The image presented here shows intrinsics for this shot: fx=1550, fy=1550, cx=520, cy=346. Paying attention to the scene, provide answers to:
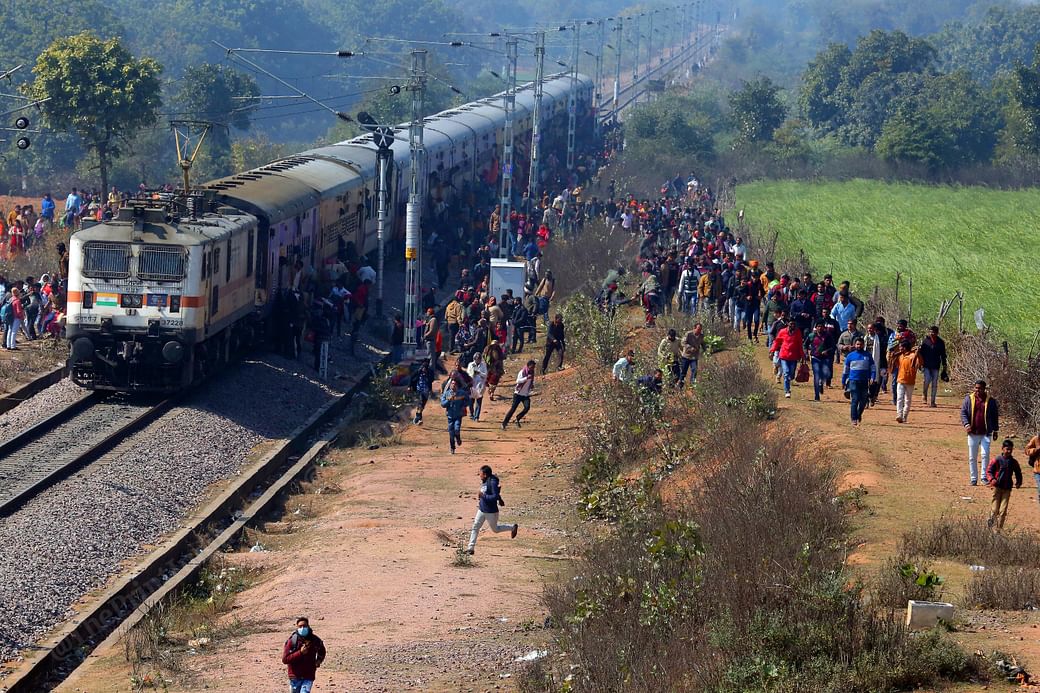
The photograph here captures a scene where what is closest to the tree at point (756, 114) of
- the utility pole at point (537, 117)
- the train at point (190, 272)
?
the utility pole at point (537, 117)

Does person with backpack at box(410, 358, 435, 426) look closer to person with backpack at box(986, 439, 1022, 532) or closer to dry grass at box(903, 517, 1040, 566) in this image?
dry grass at box(903, 517, 1040, 566)

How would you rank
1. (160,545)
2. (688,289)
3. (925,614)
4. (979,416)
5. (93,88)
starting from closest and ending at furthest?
1. (925,614)
2. (979,416)
3. (160,545)
4. (688,289)
5. (93,88)

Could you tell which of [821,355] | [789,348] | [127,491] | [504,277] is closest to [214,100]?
[504,277]

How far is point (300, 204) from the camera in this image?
2972 centimetres

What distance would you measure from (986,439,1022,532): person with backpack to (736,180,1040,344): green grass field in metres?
12.8

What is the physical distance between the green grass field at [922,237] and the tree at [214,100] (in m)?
20.7

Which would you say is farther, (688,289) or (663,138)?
(663,138)

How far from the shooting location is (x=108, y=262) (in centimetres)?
2333

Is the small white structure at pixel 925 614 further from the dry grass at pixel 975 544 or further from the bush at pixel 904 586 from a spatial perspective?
the dry grass at pixel 975 544

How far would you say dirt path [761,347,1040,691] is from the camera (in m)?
12.8

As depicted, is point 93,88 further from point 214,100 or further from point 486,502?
point 486,502

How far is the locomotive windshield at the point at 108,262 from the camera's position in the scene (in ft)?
76.4

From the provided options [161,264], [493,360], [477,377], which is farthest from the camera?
[493,360]

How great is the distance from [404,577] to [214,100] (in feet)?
160
